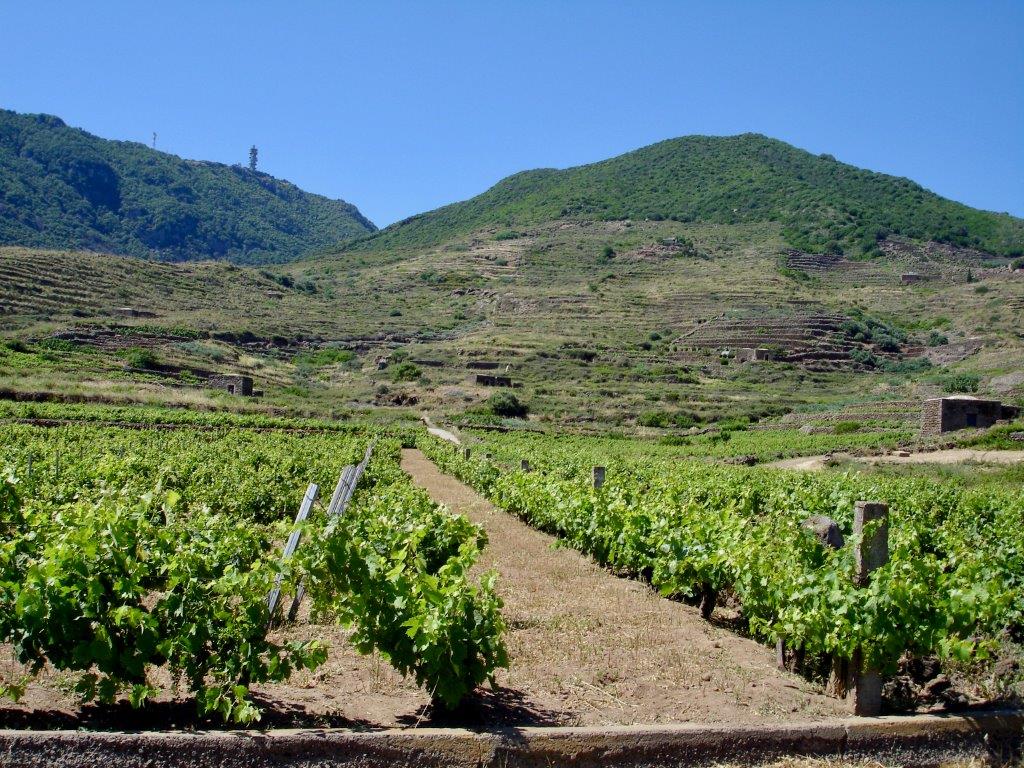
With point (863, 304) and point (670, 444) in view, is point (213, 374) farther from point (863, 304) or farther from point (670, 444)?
point (863, 304)

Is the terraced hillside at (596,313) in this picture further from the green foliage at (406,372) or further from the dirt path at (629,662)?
the dirt path at (629,662)

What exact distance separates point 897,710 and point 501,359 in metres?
66.4

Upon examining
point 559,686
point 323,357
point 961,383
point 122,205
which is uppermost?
point 122,205

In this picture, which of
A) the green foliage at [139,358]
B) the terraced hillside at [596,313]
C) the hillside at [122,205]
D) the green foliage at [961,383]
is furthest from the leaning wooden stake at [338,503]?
the hillside at [122,205]

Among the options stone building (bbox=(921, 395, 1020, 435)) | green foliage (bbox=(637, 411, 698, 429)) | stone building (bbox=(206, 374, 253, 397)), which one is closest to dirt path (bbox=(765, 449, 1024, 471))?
stone building (bbox=(921, 395, 1020, 435))

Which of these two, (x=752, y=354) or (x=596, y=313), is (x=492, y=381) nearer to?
(x=752, y=354)

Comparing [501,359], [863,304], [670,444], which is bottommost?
[670,444]

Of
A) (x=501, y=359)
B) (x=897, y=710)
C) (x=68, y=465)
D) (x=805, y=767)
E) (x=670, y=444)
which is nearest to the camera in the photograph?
(x=805, y=767)

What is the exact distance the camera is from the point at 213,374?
59.5 metres

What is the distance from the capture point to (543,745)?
5.17 m

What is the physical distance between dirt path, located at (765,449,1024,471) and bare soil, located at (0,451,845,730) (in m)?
23.6

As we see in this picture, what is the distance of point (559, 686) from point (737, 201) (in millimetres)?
139454

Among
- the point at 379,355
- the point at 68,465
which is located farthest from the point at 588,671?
the point at 379,355

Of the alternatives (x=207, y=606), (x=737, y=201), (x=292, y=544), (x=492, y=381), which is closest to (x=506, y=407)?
(x=492, y=381)
